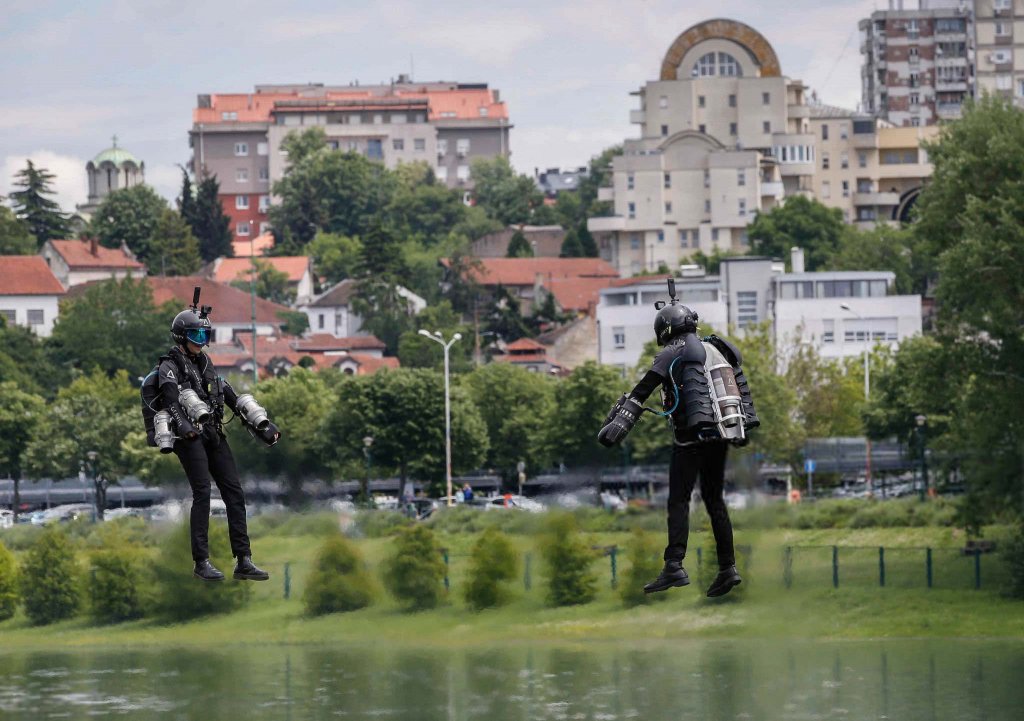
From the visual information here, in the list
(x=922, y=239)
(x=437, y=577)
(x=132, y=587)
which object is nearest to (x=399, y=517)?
(x=437, y=577)

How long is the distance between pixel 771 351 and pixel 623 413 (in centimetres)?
13093

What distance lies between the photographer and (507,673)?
4345 inches

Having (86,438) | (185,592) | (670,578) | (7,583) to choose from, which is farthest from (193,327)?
(86,438)

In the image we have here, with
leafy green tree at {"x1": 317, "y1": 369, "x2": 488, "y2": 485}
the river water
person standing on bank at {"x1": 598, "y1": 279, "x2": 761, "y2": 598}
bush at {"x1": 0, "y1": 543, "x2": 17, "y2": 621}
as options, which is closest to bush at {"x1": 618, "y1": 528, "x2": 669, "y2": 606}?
the river water

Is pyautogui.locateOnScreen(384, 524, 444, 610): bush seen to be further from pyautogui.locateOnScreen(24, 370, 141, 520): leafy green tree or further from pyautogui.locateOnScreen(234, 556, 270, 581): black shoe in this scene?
pyautogui.locateOnScreen(234, 556, 270, 581): black shoe

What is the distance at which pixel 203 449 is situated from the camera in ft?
84.3

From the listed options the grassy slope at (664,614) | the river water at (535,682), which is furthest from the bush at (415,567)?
the river water at (535,682)

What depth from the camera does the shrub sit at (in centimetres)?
10869

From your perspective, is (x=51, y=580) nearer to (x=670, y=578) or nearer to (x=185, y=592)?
(x=185, y=592)

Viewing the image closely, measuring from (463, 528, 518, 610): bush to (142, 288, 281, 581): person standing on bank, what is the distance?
80.4 m

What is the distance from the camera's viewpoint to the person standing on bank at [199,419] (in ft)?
80.7

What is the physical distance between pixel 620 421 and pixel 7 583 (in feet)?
303

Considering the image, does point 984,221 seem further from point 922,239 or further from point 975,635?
point 975,635

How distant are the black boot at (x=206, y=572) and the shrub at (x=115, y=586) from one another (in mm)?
83750
